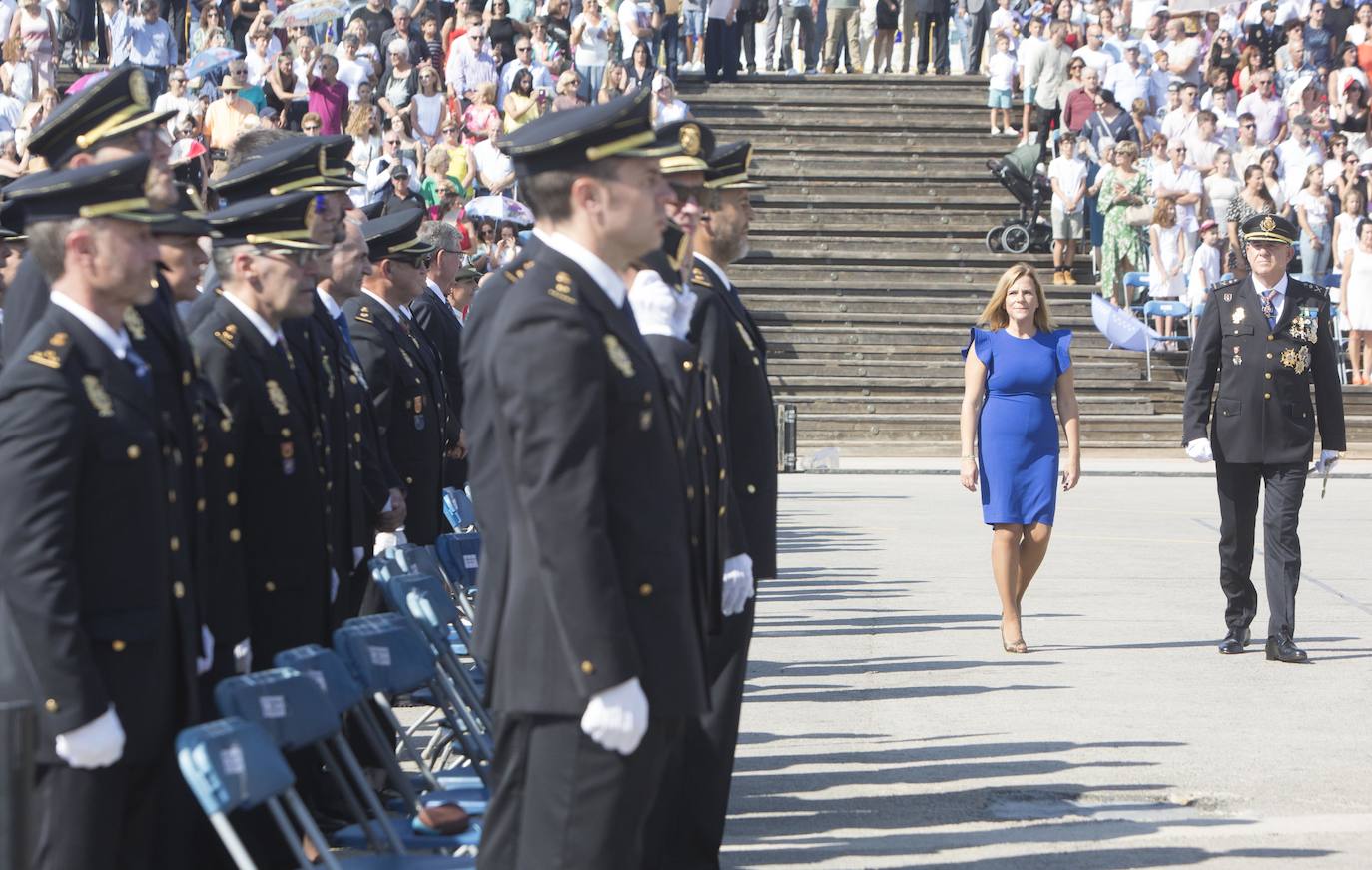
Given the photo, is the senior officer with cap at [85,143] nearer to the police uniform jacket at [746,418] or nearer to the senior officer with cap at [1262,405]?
the police uniform jacket at [746,418]

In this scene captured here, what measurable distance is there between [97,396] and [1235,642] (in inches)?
297

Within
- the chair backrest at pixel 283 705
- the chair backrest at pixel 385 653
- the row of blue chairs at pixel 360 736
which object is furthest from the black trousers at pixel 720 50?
the chair backrest at pixel 283 705

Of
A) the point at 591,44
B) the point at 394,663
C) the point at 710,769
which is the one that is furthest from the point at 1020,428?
the point at 591,44

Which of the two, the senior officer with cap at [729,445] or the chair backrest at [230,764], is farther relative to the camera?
the senior officer with cap at [729,445]

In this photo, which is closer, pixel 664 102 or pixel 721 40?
pixel 664 102

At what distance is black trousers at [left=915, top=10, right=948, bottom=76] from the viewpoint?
A: 3156 cm

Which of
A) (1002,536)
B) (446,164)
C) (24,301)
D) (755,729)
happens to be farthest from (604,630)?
(446,164)

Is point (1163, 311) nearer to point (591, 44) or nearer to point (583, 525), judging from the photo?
point (591, 44)

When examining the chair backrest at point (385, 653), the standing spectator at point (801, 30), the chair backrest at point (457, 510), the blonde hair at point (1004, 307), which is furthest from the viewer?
the standing spectator at point (801, 30)

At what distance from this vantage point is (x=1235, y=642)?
1080 centimetres

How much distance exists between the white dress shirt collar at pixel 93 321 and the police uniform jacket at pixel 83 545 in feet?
0.06

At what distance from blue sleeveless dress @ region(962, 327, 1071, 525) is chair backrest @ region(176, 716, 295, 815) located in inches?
259

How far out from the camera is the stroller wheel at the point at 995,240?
28375mm

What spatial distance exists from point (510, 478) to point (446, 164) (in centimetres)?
1763
